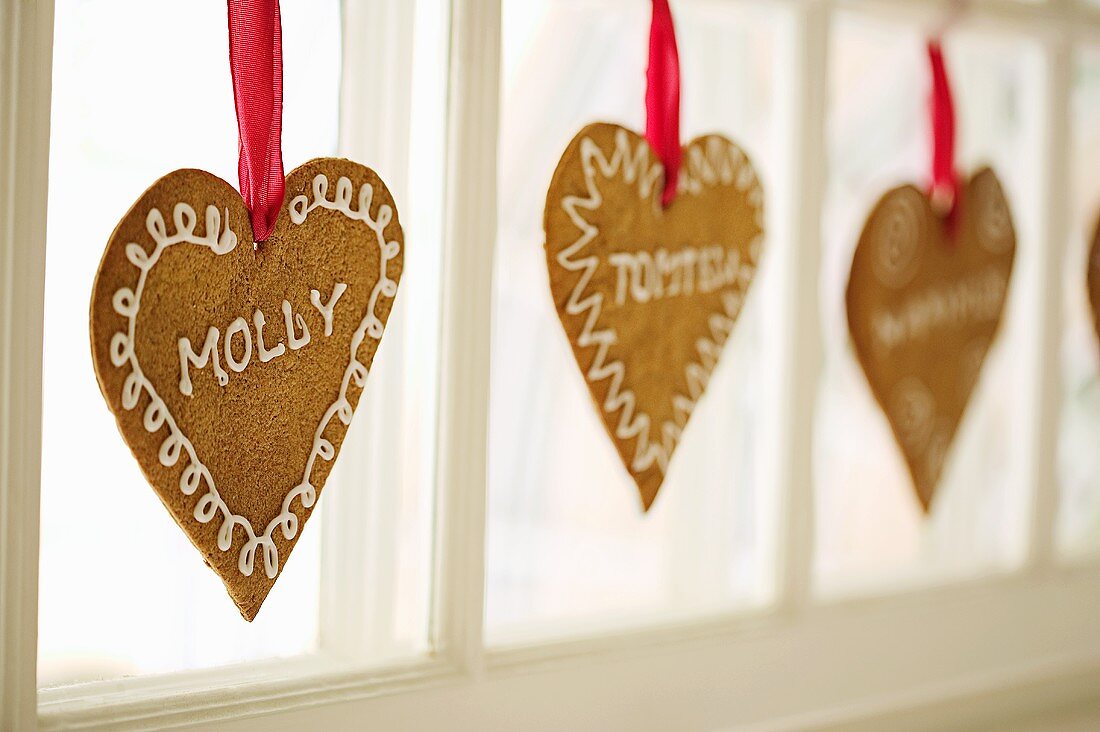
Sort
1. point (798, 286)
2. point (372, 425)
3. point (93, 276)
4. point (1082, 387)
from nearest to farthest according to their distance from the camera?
point (93, 276), point (372, 425), point (798, 286), point (1082, 387)

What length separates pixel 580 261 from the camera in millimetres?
744

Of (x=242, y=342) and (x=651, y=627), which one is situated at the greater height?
(x=242, y=342)

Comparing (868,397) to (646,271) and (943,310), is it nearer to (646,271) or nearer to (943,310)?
(943,310)

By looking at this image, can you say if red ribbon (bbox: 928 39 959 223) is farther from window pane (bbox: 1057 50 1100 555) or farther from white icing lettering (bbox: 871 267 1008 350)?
window pane (bbox: 1057 50 1100 555)

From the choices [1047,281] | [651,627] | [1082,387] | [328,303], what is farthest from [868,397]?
[328,303]

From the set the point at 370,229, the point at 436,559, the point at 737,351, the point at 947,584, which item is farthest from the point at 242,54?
the point at 947,584

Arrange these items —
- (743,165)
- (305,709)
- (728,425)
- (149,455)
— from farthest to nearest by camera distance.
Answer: (728,425) → (743,165) → (305,709) → (149,455)

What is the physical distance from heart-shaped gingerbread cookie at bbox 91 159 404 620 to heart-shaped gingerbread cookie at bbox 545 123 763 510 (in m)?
0.13

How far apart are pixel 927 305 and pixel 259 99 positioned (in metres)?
0.58

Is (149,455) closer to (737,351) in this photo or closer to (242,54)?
(242,54)

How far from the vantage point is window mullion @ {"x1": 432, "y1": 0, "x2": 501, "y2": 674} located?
2.45 feet

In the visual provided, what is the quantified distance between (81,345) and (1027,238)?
87 centimetres

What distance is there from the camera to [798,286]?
92 centimetres

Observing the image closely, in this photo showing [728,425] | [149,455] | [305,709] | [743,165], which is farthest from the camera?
[728,425]
